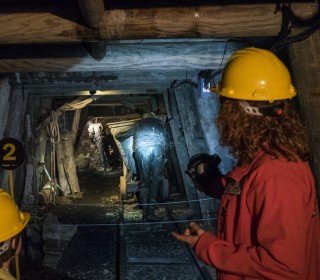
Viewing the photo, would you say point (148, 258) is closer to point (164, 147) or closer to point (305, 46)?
point (164, 147)

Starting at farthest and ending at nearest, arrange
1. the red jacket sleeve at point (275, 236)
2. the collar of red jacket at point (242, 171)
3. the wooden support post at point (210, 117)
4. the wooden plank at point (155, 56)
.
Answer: the wooden support post at point (210, 117) < the wooden plank at point (155, 56) < the collar of red jacket at point (242, 171) < the red jacket sleeve at point (275, 236)

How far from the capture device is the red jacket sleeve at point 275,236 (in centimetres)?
163

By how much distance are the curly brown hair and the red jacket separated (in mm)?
64

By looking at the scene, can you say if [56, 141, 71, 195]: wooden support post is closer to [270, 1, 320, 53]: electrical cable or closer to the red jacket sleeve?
[270, 1, 320, 53]: electrical cable

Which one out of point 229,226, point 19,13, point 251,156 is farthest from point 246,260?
point 19,13

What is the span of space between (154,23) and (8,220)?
198 centimetres

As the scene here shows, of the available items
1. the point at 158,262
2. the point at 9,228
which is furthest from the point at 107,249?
the point at 9,228

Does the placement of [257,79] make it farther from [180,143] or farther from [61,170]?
[61,170]

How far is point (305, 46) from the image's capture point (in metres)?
2.68

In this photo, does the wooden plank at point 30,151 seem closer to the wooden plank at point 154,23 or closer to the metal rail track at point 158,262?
the metal rail track at point 158,262

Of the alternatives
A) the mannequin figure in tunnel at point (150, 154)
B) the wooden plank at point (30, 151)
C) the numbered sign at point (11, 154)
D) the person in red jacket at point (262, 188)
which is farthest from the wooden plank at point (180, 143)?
the person in red jacket at point (262, 188)

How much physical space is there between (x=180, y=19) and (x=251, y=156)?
146cm

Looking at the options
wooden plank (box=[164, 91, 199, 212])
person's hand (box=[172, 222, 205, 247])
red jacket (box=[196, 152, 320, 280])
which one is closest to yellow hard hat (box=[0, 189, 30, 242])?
person's hand (box=[172, 222, 205, 247])

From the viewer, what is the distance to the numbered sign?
514 cm
